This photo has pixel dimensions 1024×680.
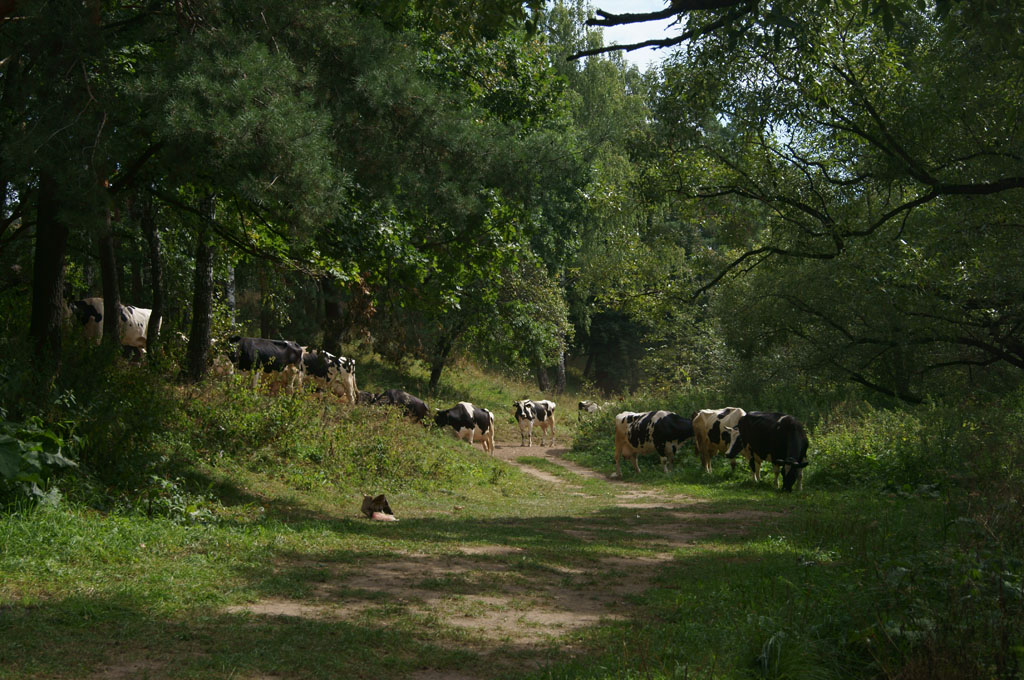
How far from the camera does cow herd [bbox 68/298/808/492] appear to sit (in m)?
17.2

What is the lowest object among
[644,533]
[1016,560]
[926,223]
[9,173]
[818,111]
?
[644,533]

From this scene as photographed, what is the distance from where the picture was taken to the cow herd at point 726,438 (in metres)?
17.1

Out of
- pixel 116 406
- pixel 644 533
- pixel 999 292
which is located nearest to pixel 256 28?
pixel 116 406

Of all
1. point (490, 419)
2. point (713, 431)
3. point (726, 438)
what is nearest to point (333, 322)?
point (490, 419)

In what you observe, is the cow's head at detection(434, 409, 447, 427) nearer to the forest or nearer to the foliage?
the forest

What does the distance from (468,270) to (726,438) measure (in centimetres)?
840

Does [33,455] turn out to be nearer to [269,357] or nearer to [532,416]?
[269,357]

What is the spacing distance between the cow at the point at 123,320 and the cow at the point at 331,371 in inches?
156

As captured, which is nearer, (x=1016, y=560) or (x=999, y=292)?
(x=1016, y=560)

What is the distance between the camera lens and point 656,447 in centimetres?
2109

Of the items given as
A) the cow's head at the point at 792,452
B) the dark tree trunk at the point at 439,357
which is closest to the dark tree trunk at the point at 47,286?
the cow's head at the point at 792,452

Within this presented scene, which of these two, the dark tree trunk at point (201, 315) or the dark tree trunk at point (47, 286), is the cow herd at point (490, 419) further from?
the dark tree trunk at point (47, 286)

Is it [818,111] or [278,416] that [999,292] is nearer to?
[818,111]

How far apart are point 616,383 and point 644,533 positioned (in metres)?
45.0
